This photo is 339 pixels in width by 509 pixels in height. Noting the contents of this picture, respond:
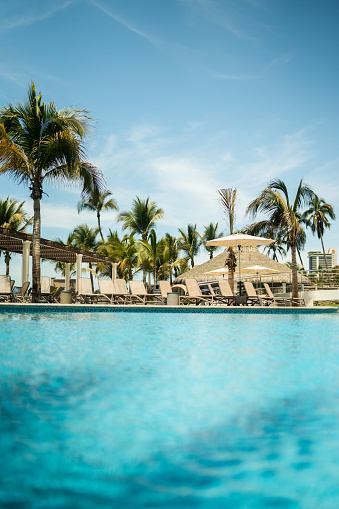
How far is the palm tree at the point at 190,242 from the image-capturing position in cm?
3678

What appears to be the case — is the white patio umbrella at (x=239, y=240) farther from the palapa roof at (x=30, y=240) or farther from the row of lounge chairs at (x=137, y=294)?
the palapa roof at (x=30, y=240)

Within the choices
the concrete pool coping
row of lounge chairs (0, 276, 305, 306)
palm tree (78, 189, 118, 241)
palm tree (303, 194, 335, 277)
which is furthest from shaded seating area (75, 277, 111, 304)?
palm tree (303, 194, 335, 277)

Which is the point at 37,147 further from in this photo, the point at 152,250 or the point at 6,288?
the point at 152,250

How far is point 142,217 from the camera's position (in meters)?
28.4

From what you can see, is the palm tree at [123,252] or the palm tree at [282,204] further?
the palm tree at [123,252]

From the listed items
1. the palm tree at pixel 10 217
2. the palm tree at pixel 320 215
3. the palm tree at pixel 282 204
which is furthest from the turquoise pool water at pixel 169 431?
the palm tree at pixel 320 215

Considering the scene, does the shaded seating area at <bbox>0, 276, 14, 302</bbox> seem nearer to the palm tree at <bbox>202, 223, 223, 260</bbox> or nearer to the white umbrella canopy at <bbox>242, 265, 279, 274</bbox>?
the white umbrella canopy at <bbox>242, 265, 279, 274</bbox>

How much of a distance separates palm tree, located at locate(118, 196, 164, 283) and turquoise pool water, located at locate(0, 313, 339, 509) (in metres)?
24.5

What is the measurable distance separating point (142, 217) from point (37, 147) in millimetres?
15360

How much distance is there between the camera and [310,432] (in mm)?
2213

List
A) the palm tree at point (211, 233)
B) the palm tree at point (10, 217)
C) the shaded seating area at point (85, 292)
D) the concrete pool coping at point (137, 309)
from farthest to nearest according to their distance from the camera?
the palm tree at point (211, 233)
the palm tree at point (10, 217)
the shaded seating area at point (85, 292)
the concrete pool coping at point (137, 309)

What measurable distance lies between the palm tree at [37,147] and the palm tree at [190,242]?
23.5 meters

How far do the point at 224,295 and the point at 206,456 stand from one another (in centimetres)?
1154

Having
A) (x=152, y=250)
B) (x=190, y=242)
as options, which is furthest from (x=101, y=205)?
(x=190, y=242)
